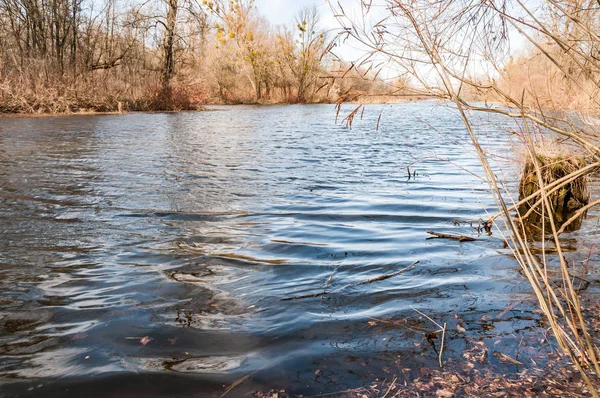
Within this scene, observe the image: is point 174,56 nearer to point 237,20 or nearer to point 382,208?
point 237,20

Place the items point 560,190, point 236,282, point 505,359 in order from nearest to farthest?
point 505,359, point 236,282, point 560,190

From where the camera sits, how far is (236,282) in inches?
153

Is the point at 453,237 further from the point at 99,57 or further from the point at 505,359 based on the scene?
the point at 99,57

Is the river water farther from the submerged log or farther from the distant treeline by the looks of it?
the distant treeline

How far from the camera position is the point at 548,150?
6109mm

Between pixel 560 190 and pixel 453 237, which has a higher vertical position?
pixel 560 190

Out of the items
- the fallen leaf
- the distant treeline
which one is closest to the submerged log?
the fallen leaf

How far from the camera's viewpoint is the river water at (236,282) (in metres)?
2.65

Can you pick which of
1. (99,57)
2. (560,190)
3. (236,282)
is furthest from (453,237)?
(99,57)

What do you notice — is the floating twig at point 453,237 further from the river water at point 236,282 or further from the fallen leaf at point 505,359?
the fallen leaf at point 505,359

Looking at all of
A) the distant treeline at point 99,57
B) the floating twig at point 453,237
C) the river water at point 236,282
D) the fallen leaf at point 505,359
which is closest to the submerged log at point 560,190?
the river water at point 236,282

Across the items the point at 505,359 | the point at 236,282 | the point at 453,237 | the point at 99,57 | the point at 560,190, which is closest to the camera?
Answer: the point at 505,359

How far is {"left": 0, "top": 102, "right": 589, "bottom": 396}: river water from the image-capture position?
Result: 2.65 meters

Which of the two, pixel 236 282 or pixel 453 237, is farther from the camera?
pixel 453 237
